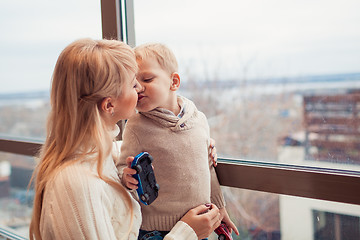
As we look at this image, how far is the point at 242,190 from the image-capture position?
142cm

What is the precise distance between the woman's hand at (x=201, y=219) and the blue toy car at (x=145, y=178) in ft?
0.52

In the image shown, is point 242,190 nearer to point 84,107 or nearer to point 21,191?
point 84,107

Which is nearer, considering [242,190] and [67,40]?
[242,190]

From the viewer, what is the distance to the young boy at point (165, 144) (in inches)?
48.4

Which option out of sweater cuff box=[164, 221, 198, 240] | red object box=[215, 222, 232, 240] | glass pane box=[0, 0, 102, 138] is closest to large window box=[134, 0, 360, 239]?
red object box=[215, 222, 232, 240]

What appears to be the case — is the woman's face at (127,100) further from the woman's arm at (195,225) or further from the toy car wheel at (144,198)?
the woman's arm at (195,225)

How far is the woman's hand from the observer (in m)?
1.19

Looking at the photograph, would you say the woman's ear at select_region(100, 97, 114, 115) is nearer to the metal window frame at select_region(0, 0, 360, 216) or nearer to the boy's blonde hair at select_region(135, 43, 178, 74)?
the boy's blonde hair at select_region(135, 43, 178, 74)

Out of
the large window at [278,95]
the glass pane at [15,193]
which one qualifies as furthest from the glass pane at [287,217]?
the glass pane at [15,193]

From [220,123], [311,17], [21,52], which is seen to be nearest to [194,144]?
[220,123]

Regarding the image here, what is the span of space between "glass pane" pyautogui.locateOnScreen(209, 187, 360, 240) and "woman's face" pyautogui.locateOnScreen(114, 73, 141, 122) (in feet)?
1.90

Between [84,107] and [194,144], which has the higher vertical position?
[84,107]

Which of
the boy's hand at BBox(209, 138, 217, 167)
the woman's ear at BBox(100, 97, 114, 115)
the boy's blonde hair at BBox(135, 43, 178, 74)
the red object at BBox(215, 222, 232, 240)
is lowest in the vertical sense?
the red object at BBox(215, 222, 232, 240)

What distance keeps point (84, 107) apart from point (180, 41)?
0.61 m
